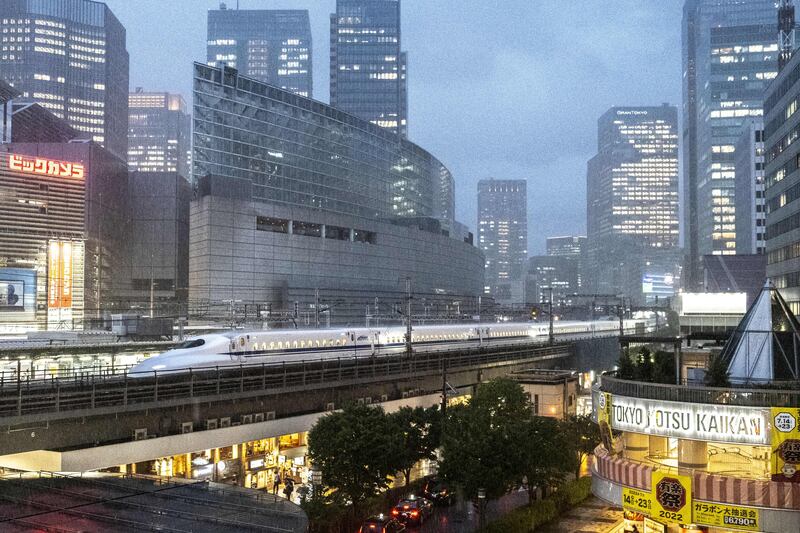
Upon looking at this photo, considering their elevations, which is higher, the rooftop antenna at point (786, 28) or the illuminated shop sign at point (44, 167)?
the rooftop antenna at point (786, 28)

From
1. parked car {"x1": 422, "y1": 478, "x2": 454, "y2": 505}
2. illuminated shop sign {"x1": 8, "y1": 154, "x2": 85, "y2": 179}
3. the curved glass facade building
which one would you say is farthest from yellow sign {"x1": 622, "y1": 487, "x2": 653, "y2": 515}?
illuminated shop sign {"x1": 8, "y1": 154, "x2": 85, "y2": 179}

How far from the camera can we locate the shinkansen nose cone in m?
45.2

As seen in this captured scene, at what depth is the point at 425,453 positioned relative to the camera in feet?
125

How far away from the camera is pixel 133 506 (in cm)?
1627

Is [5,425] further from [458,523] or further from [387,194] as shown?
[387,194]

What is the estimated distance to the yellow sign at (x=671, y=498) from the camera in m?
22.8

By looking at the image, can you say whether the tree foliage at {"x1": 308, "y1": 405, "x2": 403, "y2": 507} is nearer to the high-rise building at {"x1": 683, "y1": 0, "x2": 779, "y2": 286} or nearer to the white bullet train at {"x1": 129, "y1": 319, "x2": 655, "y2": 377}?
the white bullet train at {"x1": 129, "y1": 319, "x2": 655, "y2": 377}

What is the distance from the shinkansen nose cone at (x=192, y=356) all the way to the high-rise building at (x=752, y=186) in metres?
114

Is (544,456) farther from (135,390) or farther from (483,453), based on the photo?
(135,390)

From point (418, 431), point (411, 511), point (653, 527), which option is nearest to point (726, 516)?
point (653, 527)

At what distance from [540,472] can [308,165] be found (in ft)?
322

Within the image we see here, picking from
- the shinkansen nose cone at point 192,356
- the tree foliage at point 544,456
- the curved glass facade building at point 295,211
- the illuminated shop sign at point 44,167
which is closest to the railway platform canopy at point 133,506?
the tree foliage at point 544,456

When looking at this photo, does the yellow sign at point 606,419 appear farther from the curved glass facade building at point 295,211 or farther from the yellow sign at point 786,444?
the curved glass facade building at point 295,211

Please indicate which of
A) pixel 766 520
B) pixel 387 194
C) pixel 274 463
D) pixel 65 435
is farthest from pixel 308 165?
pixel 766 520
